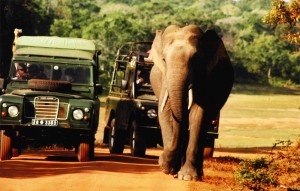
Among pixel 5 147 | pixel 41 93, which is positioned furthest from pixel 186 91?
pixel 5 147

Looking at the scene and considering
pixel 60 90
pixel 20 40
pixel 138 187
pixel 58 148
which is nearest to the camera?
pixel 138 187

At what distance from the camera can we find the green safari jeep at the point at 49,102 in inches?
715

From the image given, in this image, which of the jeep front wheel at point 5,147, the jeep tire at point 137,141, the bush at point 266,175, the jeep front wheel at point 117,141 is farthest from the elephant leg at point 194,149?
the jeep front wheel at point 117,141

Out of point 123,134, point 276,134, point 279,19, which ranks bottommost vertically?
point 276,134

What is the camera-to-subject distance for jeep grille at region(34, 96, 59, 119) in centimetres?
1823

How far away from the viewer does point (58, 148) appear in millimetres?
24547

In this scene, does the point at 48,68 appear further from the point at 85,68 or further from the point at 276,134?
the point at 276,134

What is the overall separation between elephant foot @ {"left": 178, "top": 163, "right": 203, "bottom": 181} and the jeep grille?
142 inches

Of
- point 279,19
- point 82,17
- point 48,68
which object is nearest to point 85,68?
point 48,68

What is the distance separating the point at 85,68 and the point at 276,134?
30300 mm

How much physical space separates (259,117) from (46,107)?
47.7 metres

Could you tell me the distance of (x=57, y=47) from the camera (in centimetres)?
2055

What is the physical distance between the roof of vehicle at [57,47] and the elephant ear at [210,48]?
4.45 m

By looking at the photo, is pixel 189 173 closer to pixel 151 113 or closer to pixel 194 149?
pixel 194 149
